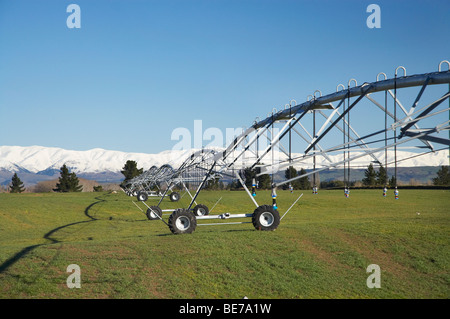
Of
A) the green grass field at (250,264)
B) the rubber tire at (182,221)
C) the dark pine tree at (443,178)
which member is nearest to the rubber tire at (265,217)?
the green grass field at (250,264)

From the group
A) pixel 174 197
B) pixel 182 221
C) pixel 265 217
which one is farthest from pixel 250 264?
pixel 174 197

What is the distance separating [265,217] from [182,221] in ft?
12.2

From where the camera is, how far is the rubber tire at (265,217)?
1752 cm

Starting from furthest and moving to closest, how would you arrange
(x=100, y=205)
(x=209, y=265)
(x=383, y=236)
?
(x=100, y=205), (x=383, y=236), (x=209, y=265)

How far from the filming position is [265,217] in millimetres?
17734

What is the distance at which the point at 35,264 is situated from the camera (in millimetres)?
13484

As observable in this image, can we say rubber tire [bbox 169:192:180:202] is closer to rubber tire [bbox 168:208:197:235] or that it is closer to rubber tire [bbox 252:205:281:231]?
rubber tire [bbox 168:208:197:235]

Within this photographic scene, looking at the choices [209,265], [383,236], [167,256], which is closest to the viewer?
[209,265]

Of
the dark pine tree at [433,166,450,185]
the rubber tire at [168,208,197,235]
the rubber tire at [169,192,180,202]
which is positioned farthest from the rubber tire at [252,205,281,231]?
the dark pine tree at [433,166,450,185]

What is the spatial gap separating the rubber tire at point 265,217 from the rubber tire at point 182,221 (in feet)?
9.11
